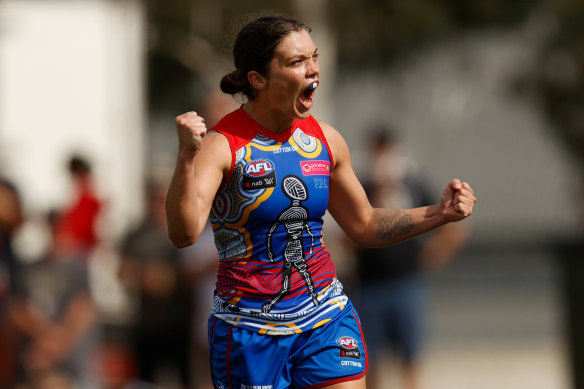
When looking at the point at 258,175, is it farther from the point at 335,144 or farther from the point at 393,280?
the point at 393,280

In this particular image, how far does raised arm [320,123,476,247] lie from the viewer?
510 cm

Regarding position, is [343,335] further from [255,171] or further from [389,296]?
[389,296]

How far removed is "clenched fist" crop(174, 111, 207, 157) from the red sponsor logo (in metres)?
0.58

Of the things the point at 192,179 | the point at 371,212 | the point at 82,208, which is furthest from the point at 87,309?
the point at 192,179

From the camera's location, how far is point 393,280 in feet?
34.3

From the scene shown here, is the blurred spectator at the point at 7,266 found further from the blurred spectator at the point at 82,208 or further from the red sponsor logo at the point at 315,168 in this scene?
the red sponsor logo at the point at 315,168

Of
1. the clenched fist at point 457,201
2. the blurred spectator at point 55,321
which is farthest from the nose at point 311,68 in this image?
the blurred spectator at point 55,321

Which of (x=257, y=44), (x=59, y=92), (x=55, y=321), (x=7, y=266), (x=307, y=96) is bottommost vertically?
(x=55, y=321)

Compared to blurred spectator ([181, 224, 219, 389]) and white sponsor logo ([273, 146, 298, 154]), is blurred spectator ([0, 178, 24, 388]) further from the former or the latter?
white sponsor logo ([273, 146, 298, 154])

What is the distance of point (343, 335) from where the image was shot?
5000 mm

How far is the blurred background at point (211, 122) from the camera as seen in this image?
34.4 ft

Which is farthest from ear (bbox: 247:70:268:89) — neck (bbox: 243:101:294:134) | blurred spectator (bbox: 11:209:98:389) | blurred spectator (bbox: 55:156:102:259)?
blurred spectator (bbox: 55:156:102:259)

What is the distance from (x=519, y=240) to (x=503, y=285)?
2.38m

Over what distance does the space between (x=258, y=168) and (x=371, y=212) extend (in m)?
0.71
